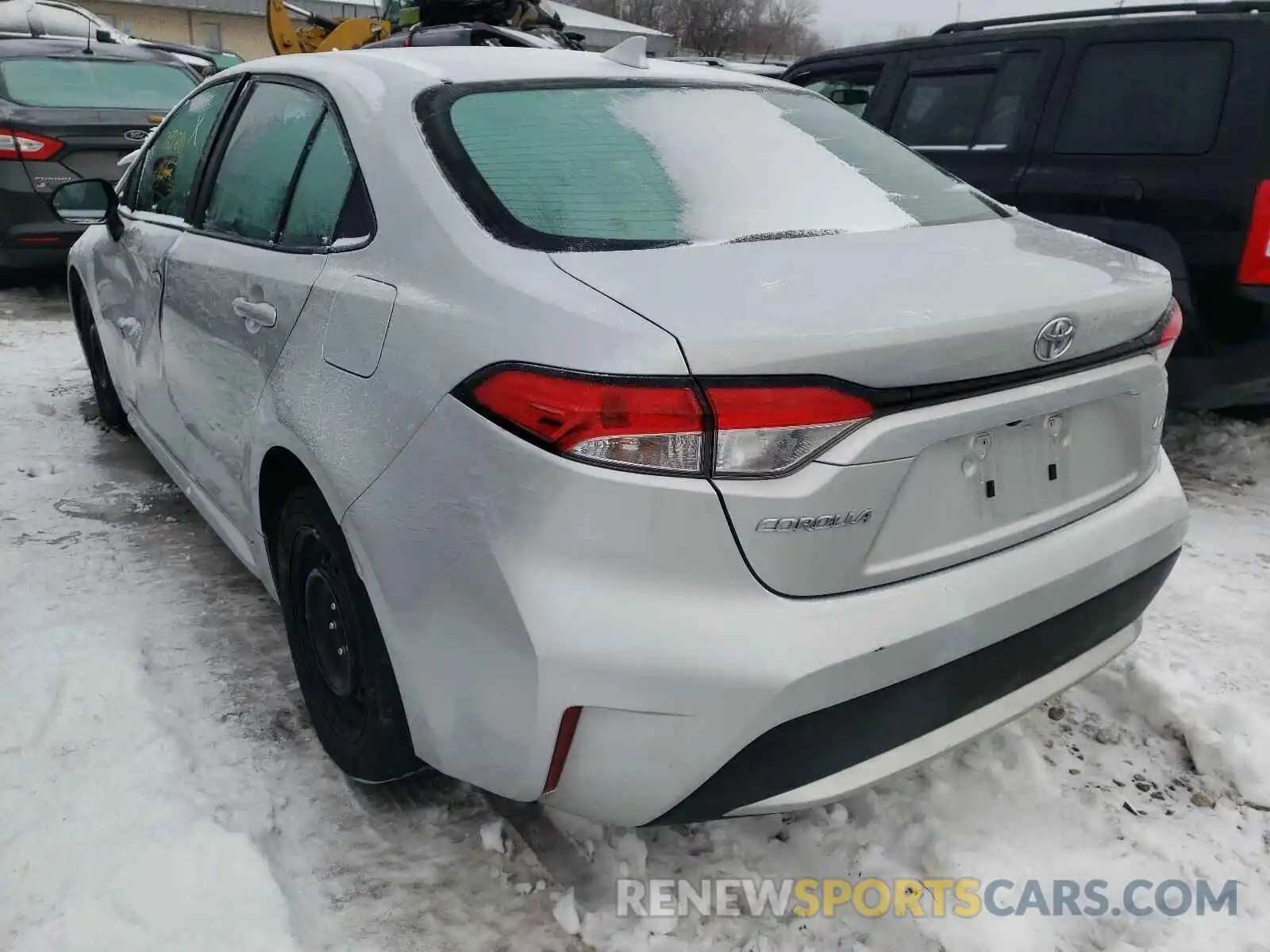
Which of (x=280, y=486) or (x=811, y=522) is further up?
(x=811, y=522)

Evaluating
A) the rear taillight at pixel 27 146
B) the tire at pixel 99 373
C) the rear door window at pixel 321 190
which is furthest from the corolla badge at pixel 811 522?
the rear taillight at pixel 27 146

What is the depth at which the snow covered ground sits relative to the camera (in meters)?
1.86

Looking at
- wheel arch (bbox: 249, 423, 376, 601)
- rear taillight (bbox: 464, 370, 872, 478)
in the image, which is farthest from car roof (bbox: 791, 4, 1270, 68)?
wheel arch (bbox: 249, 423, 376, 601)

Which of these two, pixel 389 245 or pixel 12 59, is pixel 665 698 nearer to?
pixel 389 245

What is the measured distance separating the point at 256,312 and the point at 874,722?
5.31 ft

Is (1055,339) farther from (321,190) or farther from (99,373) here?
(99,373)

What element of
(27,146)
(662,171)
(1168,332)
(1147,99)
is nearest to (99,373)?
(27,146)

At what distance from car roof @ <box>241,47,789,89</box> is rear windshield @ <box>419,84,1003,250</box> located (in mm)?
87

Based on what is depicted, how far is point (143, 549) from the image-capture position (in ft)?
10.9

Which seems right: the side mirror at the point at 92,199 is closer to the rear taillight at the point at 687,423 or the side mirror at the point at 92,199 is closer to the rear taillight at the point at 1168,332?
the rear taillight at the point at 687,423

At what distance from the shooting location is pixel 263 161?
8.38ft

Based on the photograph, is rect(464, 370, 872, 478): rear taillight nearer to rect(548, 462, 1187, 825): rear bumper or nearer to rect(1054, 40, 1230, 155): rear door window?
rect(548, 462, 1187, 825): rear bumper

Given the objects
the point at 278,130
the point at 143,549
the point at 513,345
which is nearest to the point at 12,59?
the point at 143,549

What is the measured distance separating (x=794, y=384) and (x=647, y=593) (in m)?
0.38
